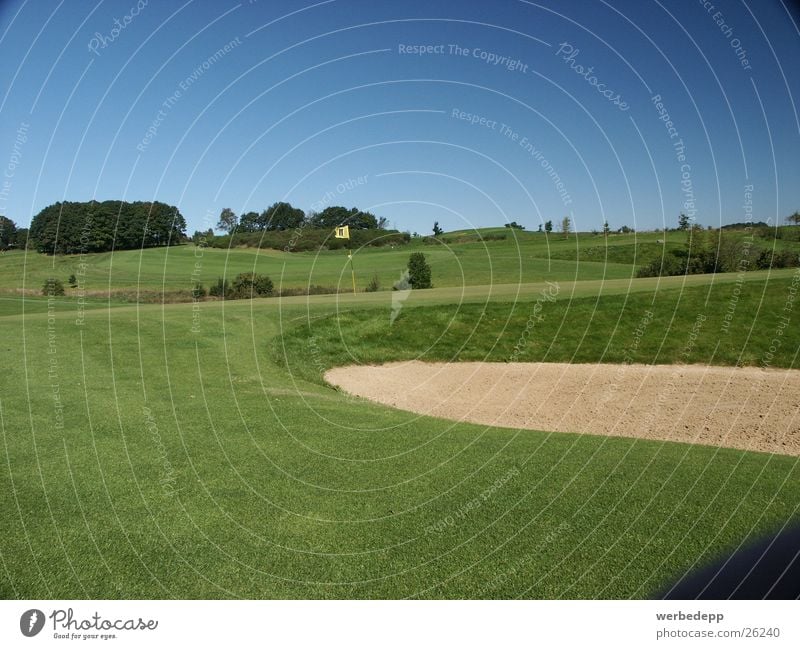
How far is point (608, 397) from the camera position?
1306 centimetres

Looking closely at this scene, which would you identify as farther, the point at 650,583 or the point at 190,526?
the point at 190,526

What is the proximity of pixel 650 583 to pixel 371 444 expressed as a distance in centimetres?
397

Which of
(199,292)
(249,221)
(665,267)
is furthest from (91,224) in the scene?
(665,267)

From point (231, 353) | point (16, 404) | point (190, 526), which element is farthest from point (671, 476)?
point (231, 353)

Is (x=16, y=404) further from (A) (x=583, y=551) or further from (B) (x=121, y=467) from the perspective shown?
(A) (x=583, y=551)

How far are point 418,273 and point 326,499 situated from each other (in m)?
20.9

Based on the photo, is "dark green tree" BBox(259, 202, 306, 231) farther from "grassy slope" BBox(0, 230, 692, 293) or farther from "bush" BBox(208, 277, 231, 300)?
"bush" BBox(208, 277, 231, 300)

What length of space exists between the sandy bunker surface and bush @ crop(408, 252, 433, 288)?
9.04 meters

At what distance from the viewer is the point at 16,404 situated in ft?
24.9

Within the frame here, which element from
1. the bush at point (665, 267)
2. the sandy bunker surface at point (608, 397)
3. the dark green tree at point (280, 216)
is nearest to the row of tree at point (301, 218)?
the dark green tree at point (280, 216)

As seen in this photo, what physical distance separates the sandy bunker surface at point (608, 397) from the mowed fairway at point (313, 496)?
2715mm

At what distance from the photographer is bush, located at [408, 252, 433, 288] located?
1003 inches

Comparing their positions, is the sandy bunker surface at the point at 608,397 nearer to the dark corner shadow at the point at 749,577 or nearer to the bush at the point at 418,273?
the dark corner shadow at the point at 749,577

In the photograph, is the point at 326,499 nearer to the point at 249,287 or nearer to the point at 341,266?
the point at 249,287
